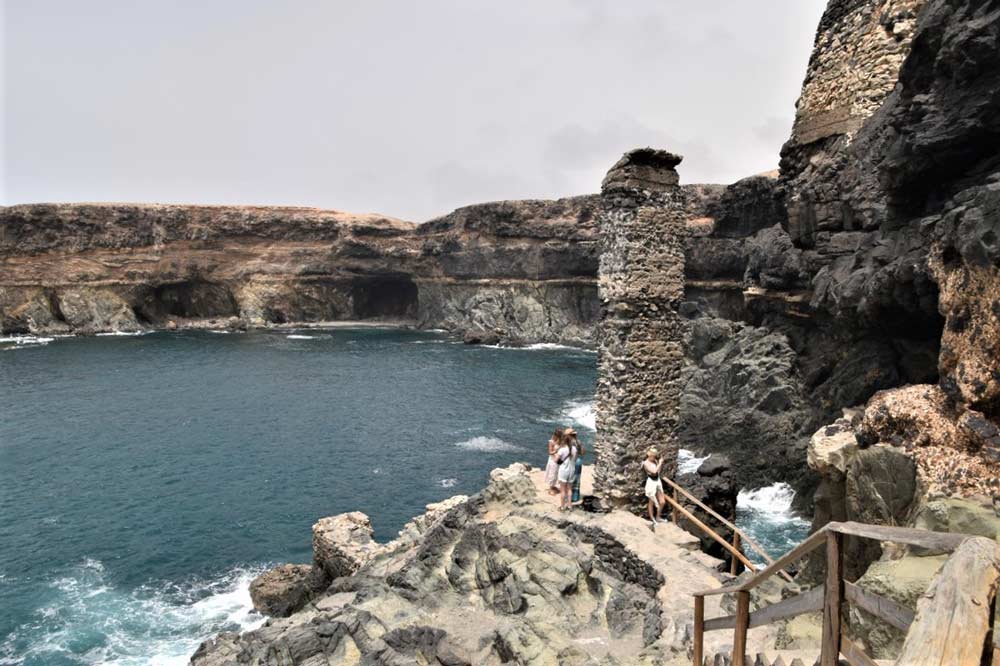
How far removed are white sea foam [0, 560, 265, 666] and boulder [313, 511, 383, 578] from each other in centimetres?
245

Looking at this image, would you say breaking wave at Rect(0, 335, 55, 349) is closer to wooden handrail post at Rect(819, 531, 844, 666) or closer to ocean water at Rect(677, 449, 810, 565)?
ocean water at Rect(677, 449, 810, 565)

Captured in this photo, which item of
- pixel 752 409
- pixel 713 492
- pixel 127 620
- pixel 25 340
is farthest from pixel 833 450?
pixel 25 340

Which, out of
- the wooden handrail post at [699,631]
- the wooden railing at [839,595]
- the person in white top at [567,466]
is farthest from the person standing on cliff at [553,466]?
the wooden railing at [839,595]

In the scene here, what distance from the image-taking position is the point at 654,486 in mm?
14516

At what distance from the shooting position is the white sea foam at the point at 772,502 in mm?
24984

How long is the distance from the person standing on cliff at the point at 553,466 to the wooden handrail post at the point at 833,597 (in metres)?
11.2

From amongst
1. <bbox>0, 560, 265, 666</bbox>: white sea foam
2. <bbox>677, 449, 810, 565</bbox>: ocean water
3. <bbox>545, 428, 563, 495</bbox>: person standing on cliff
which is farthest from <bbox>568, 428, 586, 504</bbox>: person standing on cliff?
<bbox>0, 560, 265, 666</bbox>: white sea foam

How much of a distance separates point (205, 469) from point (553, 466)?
2184 cm

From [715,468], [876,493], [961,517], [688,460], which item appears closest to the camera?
[961,517]

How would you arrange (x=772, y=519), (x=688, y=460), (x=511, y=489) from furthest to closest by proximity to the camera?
(x=688, y=460) → (x=772, y=519) → (x=511, y=489)

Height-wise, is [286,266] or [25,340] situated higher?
[286,266]

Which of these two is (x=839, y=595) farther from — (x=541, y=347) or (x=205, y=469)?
(x=541, y=347)

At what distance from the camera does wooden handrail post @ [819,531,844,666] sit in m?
3.90

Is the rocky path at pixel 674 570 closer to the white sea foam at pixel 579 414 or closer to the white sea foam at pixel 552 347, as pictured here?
the white sea foam at pixel 579 414
